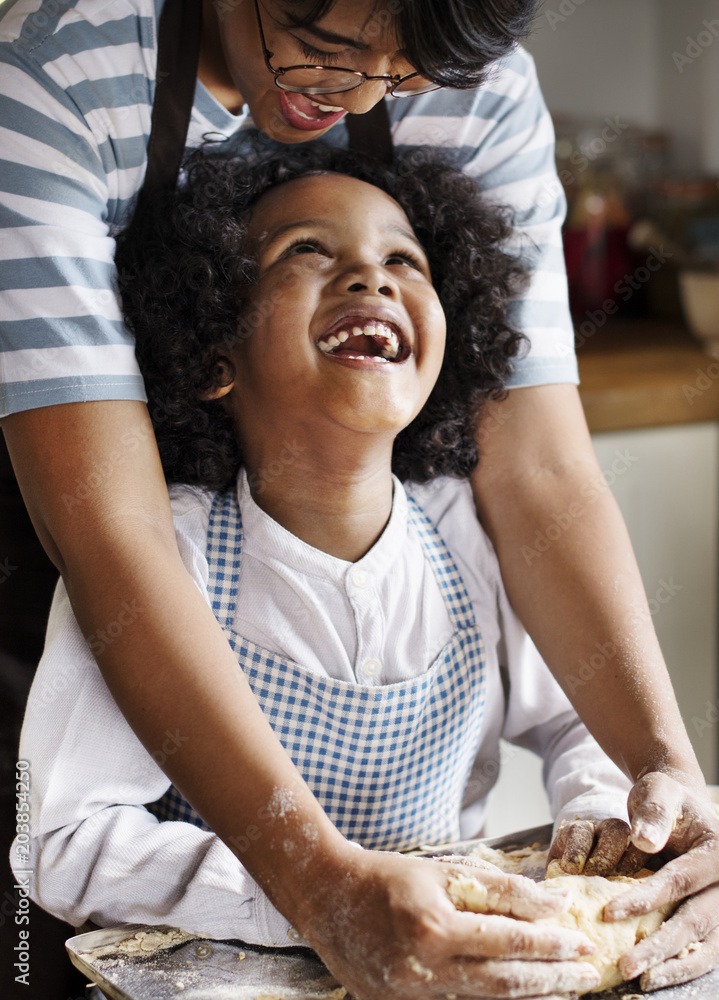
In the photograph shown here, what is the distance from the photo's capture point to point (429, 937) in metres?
0.67

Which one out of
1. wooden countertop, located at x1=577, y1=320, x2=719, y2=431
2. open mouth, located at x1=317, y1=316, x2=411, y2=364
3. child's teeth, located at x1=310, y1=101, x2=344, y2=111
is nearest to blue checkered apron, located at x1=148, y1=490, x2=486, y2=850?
open mouth, located at x1=317, y1=316, x2=411, y2=364

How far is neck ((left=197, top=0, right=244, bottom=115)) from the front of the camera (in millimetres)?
979

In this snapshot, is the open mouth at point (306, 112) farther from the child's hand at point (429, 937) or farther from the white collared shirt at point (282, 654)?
the child's hand at point (429, 937)

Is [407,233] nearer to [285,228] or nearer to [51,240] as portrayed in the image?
[285,228]

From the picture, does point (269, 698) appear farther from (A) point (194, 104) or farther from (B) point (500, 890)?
(A) point (194, 104)

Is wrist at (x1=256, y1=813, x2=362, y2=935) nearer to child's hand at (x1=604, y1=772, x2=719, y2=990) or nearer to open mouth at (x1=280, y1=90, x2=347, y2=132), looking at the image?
child's hand at (x1=604, y1=772, x2=719, y2=990)

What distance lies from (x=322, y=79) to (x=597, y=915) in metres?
0.75

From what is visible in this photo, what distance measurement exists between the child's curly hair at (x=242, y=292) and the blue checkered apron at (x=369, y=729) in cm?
10

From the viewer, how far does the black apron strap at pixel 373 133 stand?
1.10m

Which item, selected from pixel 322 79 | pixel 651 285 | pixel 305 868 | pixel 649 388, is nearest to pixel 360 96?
pixel 322 79

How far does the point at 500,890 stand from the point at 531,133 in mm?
813

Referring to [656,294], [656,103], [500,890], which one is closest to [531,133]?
[500,890]

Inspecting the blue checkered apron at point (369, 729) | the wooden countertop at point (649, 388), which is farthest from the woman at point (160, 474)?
the wooden countertop at point (649, 388)

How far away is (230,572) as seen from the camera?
1.00 m
